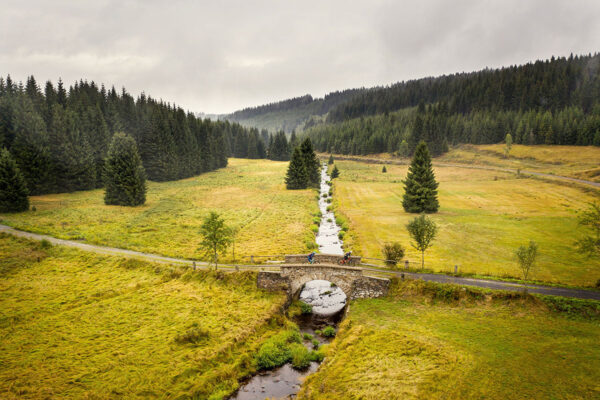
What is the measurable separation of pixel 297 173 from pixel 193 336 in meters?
66.9

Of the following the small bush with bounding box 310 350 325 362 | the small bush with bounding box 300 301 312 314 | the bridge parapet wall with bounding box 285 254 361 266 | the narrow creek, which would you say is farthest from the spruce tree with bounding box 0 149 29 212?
the small bush with bounding box 310 350 325 362

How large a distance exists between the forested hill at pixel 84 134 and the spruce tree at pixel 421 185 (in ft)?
268

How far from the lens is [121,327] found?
80.0 feet

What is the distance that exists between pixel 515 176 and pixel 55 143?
129646 millimetres

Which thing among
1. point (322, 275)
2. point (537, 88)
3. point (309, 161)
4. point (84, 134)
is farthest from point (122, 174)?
point (537, 88)

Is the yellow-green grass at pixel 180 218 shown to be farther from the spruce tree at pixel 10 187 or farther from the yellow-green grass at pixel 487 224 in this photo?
the yellow-green grass at pixel 487 224

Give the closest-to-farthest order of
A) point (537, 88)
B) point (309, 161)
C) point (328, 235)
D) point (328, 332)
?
point (328, 332) → point (328, 235) → point (309, 161) → point (537, 88)

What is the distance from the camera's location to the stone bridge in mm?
28531

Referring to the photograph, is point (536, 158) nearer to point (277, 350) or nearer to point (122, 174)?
point (277, 350)

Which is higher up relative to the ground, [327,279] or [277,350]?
[327,279]

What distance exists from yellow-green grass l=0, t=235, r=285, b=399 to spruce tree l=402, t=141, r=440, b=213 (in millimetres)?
39738

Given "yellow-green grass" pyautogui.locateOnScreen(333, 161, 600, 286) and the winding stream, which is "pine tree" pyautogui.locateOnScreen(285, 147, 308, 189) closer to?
"yellow-green grass" pyautogui.locateOnScreen(333, 161, 600, 286)

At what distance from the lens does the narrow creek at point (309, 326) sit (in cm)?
1989

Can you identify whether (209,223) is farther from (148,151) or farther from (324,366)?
(148,151)
